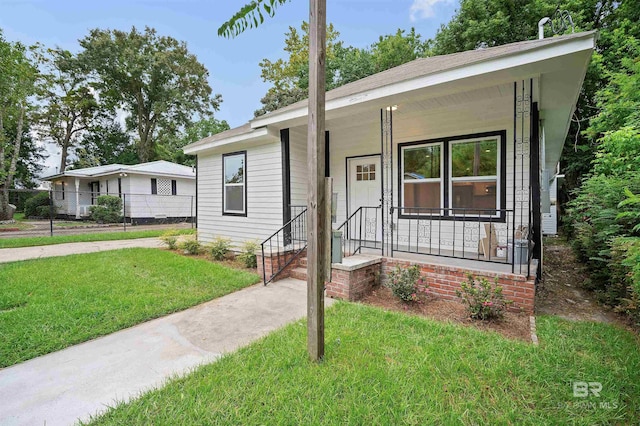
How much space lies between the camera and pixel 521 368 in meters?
2.38

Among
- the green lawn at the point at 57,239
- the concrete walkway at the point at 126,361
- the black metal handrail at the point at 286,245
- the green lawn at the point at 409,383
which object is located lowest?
the concrete walkway at the point at 126,361

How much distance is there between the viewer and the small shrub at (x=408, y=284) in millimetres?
3931

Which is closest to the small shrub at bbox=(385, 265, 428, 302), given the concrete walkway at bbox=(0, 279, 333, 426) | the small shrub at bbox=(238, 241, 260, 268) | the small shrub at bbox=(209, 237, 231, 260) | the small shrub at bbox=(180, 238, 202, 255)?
the concrete walkway at bbox=(0, 279, 333, 426)

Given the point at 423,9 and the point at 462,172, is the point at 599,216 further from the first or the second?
the point at 423,9

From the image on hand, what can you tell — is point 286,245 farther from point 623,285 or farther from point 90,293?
point 623,285

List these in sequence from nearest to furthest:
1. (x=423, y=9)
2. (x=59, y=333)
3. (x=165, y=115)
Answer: (x=59, y=333), (x=423, y=9), (x=165, y=115)

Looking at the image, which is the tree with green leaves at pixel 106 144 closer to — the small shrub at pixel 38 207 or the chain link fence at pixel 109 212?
the chain link fence at pixel 109 212

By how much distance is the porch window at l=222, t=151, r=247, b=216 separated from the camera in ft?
23.3

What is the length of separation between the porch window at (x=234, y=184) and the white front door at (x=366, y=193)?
255cm

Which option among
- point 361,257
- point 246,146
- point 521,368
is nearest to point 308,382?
point 521,368

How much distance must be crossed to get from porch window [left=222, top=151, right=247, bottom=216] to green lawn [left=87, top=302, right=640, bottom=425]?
184 inches

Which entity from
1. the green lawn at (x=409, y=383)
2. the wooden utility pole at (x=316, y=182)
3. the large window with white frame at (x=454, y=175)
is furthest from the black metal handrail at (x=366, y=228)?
the wooden utility pole at (x=316, y=182)

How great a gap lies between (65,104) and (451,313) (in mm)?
31482

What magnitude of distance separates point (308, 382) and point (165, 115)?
1143 inches
